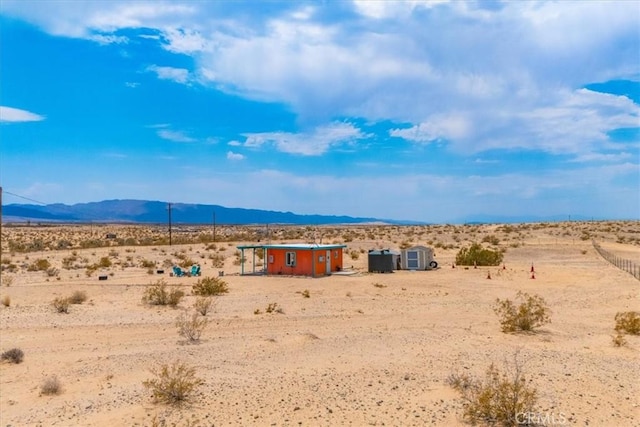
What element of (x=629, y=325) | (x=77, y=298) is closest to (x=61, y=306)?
(x=77, y=298)

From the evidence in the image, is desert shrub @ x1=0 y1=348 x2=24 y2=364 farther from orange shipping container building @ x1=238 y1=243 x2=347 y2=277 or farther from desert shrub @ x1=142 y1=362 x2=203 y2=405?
orange shipping container building @ x1=238 y1=243 x2=347 y2=277

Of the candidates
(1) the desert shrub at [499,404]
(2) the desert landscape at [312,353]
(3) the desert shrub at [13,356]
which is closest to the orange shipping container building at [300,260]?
(2) the desert landscape at [312,353]

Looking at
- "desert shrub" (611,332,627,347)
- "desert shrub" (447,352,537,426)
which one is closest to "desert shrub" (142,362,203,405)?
"desert shrub" (447,352,537,426)

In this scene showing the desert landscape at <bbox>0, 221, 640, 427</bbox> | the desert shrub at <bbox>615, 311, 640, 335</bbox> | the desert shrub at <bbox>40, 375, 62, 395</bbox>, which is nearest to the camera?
the desert landscape at <bbox>0, 221, 640, 427</bbox>

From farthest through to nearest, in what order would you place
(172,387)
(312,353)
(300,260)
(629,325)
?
1. (300,260)
2. (629,325)
3. (312,353)
4. (172,387)

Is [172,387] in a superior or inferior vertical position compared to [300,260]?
inferior

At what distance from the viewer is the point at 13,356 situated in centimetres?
1296

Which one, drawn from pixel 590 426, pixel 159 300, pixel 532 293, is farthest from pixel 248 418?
pixel 532 293

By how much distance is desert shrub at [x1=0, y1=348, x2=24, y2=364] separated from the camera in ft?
42.4

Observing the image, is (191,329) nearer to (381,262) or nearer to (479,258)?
(381,262)

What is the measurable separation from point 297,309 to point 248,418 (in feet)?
34.5

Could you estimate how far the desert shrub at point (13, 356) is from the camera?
1291 centimetres

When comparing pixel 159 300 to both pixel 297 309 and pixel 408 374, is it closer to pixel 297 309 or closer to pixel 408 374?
pixel 297 309

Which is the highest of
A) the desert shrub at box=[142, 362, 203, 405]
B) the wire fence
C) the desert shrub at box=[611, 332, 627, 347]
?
the wire fence
